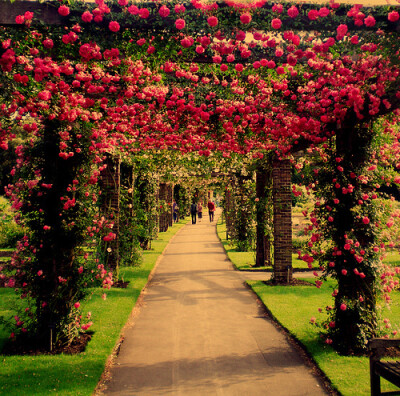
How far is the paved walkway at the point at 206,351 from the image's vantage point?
13.6 feet

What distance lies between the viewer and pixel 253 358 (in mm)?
4988

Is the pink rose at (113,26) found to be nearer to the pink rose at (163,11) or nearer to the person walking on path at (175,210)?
the pink rose at (163,11)

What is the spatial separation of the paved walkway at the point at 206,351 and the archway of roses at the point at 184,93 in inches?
44.3

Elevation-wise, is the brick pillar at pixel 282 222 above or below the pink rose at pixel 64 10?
below

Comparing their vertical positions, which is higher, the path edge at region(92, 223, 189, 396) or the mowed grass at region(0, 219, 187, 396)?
the mowed grass at region(0, 219, 187, 396)

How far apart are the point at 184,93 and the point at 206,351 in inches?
172

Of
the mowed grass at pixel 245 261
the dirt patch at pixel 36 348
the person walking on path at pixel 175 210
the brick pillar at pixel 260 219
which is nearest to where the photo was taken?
the dirt patch at pixel 36 348

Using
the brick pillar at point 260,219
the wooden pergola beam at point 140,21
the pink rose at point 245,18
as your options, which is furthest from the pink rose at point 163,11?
the brick pillar at point 260,219

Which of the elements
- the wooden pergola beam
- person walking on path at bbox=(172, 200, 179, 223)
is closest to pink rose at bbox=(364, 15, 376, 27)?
the wooden pergola beam

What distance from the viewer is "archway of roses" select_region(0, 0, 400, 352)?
4461 mm

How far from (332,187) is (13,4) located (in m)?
4.84

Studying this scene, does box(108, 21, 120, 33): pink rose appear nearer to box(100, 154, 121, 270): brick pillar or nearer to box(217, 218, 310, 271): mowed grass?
box(100, 154, 121, 270): brick pillar

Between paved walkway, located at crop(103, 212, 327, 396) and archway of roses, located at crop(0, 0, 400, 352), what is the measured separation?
1.13 metres

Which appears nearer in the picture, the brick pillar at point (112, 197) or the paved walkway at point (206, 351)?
the paved walkway at point (206, 351)
